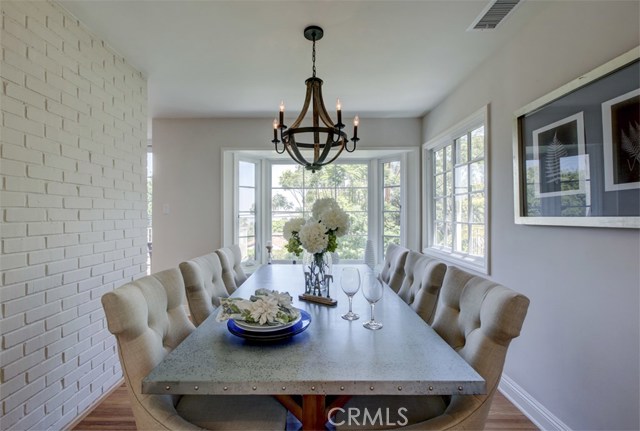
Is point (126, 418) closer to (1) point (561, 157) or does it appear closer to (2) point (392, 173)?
(1) point (561, 157)

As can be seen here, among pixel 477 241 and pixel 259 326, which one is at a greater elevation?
pixel 477 241

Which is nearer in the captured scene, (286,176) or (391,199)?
(391,199)

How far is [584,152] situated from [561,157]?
0.14m

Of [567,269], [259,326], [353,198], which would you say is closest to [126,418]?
[259,326]

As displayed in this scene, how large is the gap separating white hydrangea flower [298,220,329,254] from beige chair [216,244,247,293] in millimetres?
829

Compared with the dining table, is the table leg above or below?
below

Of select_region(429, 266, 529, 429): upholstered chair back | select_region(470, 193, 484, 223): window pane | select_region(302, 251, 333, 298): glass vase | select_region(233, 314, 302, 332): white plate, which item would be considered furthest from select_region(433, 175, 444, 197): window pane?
select_region(233, 314, 302, 332): white plate

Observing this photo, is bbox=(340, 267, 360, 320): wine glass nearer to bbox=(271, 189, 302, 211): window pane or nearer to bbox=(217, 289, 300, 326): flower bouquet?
bbox=(217, 289, 300, 326): flower bouquet

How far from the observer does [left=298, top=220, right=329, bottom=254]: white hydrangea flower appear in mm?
1573

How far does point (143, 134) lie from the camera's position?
258 cm

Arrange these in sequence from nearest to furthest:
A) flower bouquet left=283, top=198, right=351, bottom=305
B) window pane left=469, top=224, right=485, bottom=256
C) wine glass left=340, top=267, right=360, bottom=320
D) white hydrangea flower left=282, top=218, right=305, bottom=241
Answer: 1. wine glass left=340, top=267, right=360, bottom=320
2. flower bouquet left=283, top=198, right=351, bottom=305
3. white hydrangea flower left=282, top=218, right=305, bottom=241
4. window pane left=469, top=224, right=485, bottom=256

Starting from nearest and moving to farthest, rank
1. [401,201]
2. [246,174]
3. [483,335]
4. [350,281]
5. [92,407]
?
[483,335] < [350,281] < [92,407] < [401,201] < [246,174]

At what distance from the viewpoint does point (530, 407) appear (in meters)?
1.84

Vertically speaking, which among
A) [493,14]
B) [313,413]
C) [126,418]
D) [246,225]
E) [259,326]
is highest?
[493,14]
